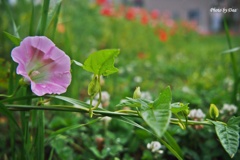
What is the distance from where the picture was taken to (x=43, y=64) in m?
0.76

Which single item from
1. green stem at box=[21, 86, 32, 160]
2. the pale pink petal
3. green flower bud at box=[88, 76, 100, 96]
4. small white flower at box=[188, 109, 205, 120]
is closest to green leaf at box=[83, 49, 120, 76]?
green flower bud at box=[88, 76, 100, 96]

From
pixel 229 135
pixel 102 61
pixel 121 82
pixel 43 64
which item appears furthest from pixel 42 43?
pixel 121 82

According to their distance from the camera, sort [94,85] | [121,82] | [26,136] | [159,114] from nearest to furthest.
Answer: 1. [159,114]
2. [94,85]
3. [26,136]
4. [121,82]

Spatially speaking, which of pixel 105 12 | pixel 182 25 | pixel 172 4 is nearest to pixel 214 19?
pixel 172 4

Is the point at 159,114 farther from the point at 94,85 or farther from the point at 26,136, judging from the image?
the point at 26,136

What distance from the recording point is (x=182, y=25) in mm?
6133

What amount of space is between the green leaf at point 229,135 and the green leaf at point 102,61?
240mm

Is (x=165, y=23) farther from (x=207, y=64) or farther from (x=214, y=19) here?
(x=214, y=19)

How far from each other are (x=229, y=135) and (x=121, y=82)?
1308 mm

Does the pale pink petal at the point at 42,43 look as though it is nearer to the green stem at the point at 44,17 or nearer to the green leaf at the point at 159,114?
the green stem at the point at 44,17

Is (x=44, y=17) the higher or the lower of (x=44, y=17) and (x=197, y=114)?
the higher

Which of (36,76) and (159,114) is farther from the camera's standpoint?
(36,76)

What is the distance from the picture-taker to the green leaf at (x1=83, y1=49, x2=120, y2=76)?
24.6 inches

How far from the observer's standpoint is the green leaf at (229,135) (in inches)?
24.6
